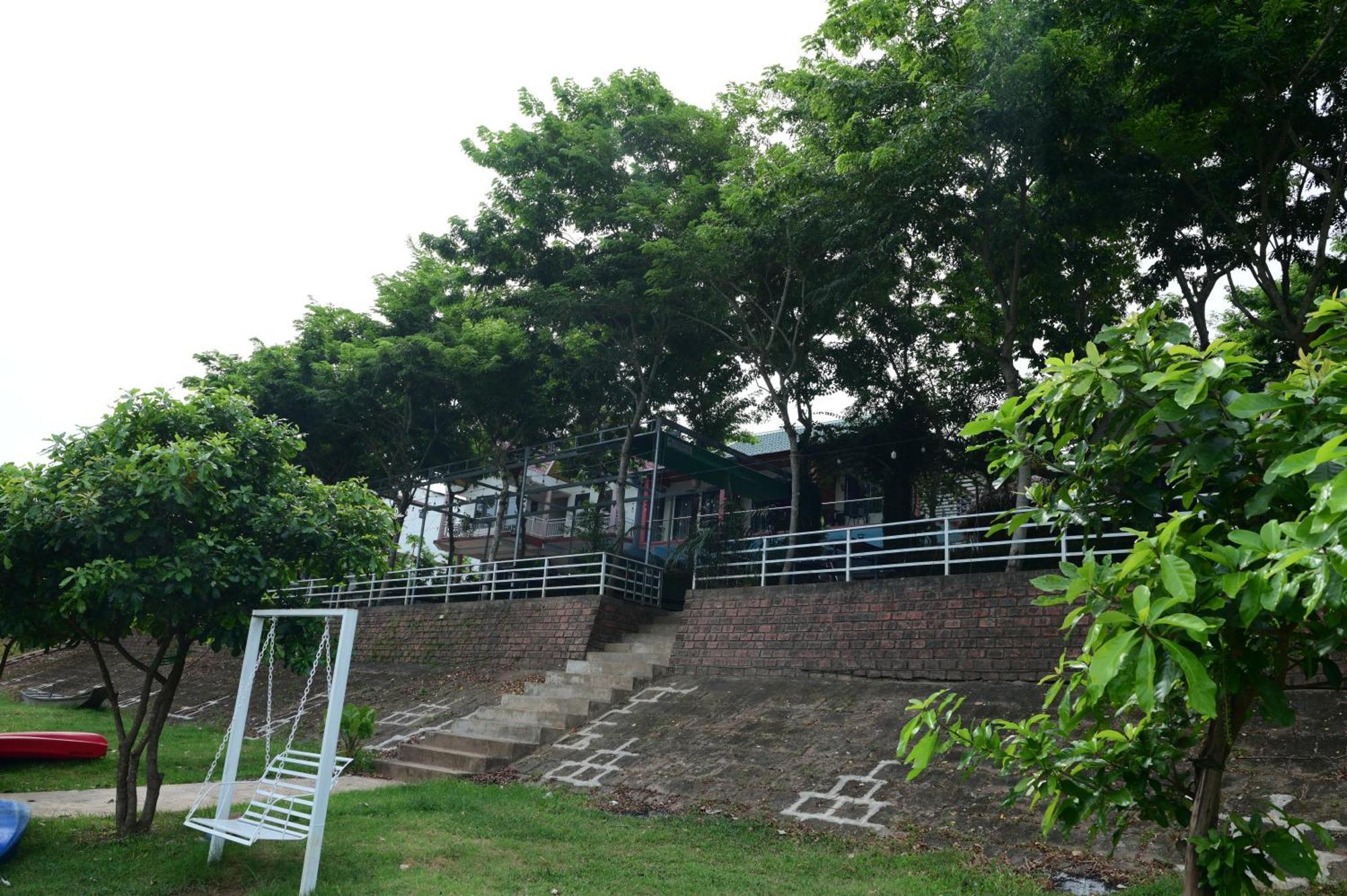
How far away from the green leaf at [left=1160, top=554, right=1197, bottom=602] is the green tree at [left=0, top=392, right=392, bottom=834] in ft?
22.5

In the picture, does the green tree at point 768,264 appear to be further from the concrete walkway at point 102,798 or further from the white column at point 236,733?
the white column at point 236,733

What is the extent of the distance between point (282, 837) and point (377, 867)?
2.66 ft

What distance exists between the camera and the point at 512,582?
55.8ft

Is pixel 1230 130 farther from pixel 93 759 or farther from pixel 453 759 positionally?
pixel 93 759

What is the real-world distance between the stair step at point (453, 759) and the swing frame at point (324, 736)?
148 inches

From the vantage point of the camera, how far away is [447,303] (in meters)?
19.9

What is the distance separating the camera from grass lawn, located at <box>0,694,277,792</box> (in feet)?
33.7

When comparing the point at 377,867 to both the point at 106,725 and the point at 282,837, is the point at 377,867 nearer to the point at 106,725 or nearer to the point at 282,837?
the point at 282,837

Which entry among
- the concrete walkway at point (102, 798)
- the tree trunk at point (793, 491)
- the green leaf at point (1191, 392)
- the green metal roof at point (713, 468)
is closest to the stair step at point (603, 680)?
the tree trunk at point (793, 491)

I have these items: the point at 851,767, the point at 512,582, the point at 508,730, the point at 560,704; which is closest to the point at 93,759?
the point at 508,730

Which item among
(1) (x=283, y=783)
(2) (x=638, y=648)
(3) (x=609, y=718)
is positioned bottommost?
(3) (x=609, y=718)

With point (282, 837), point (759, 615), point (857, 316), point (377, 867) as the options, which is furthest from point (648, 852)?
point (857, 316)

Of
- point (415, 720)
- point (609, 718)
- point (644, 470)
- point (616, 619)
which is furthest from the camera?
point (644, 470)

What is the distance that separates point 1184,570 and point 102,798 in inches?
412
